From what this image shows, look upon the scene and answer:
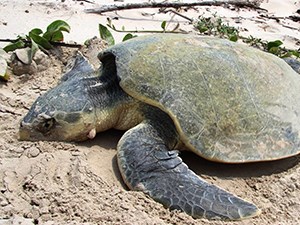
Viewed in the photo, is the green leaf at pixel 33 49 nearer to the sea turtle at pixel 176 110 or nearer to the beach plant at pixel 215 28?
the sea turtle at pixel 176 110

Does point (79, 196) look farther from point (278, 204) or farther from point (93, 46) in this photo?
point (93, 46)

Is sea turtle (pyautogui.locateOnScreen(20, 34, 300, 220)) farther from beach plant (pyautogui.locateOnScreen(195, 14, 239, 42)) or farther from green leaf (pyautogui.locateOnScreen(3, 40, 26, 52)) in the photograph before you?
beach plant (pyautogui.locateOnScreen(195, 14, 239, 42))

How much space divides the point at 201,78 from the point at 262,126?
0.36m

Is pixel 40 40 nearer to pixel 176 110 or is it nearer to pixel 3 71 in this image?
pixel 3 71

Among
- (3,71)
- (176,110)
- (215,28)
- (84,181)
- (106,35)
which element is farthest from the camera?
(215,28)

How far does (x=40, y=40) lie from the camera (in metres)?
3.12

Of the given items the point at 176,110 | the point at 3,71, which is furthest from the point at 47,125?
the point at 3,71

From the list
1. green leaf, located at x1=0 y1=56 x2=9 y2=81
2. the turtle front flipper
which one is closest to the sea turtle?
the turtle front flipper

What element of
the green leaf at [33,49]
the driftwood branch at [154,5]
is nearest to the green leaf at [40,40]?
the green leaf at [33,49]

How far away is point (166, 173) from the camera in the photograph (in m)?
2.06

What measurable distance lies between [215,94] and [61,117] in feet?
2.30

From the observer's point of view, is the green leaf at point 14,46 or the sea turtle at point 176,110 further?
the green leaf at point 14,46

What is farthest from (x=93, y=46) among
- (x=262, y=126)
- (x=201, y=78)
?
(x=262, y=126)

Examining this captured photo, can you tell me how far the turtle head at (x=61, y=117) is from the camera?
2244 mm
